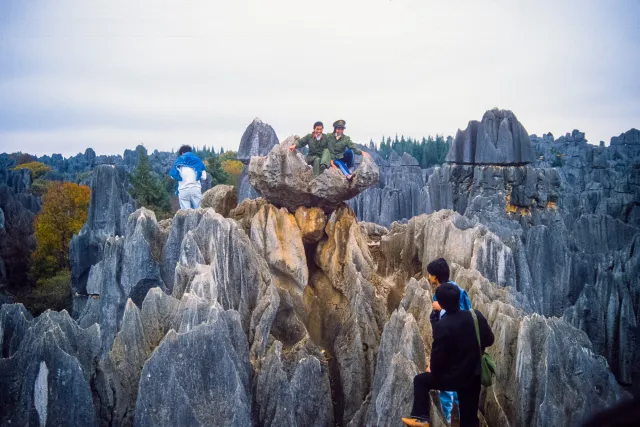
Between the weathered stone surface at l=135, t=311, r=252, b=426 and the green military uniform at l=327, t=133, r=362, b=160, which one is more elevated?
the green military uniform at l=327, t=133, r=362, b=160

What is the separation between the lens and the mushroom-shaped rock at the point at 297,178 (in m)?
11.1

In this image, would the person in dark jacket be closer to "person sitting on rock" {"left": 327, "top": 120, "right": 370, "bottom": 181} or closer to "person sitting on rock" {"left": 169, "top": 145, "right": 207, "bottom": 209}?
"person sitting on rock" {"left": 327, "top": 120, "right": 370, "bottom": 181}

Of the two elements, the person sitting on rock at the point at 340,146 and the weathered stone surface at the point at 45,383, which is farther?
the person sitting on rock at the point at 340,146

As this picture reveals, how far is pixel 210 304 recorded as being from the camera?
763 centimetres

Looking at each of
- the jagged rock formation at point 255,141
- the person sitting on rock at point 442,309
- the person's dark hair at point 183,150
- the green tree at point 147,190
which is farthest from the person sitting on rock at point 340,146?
the green tree at point 147,190

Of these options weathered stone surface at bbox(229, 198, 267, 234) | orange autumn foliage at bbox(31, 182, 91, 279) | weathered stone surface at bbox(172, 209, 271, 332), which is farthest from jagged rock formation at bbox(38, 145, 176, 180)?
weathered stone surface at bbox(172, 209, 271, 332)

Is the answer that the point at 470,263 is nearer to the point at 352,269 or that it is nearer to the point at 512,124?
the point at 352,269

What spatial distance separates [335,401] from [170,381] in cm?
385

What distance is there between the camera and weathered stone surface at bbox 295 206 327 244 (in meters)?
11.8

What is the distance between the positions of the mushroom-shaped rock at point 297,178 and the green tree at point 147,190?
23407 mm

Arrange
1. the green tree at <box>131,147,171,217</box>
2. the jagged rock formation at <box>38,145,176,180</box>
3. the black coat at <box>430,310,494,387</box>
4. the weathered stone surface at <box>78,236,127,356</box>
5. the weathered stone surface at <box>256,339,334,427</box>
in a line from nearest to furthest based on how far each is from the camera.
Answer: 1. the black coat at <box>430,310,494,387</box>
2. the weathered stone surface at <box>256,339,334,427</box>
3. the weathered stone surface at <box>78,236,127,356</box>
4. the green tree at <box>131,147,171,217</box>
5. the jagged rock formation at <box>38,145,176,180</box>

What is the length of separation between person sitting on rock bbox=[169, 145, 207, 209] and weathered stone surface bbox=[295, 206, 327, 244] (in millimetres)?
2246

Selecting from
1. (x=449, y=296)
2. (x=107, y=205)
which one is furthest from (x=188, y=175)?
(x=107, y=205)

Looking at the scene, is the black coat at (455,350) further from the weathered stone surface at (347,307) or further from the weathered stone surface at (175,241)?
the weathered stone surface at (175,241)
